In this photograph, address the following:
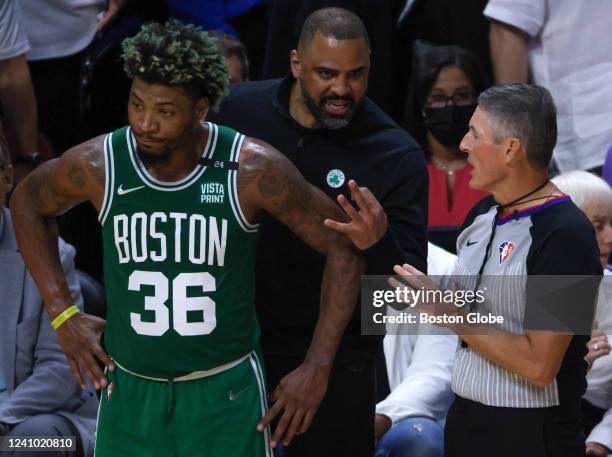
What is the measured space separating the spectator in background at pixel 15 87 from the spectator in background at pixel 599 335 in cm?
240

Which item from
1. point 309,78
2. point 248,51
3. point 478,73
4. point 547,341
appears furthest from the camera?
point 248,51

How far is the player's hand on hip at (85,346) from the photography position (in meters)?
3.17

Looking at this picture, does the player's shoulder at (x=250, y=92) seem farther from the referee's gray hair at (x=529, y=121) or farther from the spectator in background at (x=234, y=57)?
the spectator in background at (x=234, y=57)

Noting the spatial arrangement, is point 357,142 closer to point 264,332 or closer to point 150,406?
point 264,332

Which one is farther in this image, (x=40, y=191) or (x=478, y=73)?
(x=478, y=73)

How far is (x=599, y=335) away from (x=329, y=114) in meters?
1.22

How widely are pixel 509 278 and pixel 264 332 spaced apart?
3.25 ft

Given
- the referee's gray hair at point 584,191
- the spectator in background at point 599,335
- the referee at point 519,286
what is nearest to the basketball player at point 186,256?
the referee at point 519,286

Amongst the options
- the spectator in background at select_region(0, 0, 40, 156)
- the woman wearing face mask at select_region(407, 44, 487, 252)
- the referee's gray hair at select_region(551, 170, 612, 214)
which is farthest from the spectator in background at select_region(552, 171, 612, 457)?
the spectator in background at select_region(0, 0, 40, 156)

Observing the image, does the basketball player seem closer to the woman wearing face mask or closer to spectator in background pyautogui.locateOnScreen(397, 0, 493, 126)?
the woman wearing face mask

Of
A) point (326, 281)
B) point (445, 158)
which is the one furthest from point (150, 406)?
point (445, 158)

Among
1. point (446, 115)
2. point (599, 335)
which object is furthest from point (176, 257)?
point (446, 115)

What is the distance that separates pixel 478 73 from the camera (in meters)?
5.14

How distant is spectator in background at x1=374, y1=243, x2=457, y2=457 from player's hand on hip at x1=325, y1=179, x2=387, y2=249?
88cm
